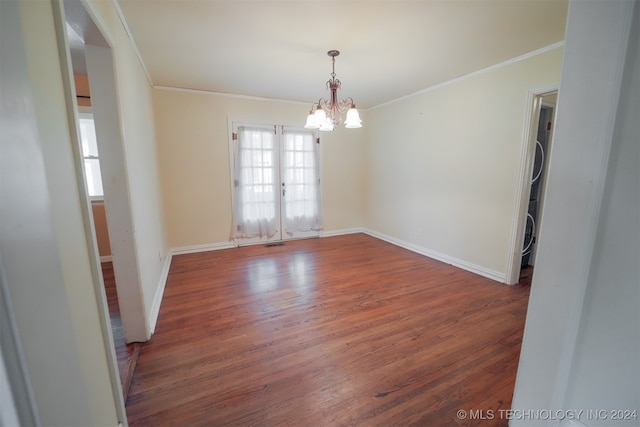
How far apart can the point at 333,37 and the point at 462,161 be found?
7.32ft

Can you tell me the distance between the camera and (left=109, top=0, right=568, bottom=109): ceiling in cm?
186

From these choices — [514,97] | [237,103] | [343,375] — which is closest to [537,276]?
[343,375]

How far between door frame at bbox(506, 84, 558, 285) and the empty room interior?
0.07 feet

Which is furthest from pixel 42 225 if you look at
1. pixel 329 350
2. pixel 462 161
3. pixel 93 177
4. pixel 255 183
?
pixel 93 177

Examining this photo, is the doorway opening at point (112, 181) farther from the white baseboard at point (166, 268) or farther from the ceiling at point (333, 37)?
the ceiling at point (333, 37)

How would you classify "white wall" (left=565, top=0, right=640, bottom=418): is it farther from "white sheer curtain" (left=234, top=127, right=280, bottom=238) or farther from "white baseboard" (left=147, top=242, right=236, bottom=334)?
"white sheer curtain" (left=234, top=127, right=280, bottom=238)

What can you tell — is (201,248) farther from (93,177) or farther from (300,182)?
(300,182)

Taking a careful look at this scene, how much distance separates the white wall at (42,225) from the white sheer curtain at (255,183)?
3384 mm

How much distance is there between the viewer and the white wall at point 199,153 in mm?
3773

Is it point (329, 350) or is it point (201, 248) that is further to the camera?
point (201, 248)

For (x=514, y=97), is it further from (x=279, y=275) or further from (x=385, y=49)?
(x=279, y=275)

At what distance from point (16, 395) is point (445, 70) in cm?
384

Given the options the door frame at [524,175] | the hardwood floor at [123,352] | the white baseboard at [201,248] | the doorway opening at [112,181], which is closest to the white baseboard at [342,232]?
the white baseboard at [201,248]

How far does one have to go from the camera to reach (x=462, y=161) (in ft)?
11.0
